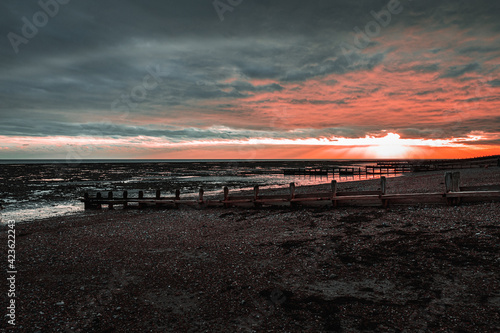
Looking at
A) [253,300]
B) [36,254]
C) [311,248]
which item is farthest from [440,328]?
[36,254]

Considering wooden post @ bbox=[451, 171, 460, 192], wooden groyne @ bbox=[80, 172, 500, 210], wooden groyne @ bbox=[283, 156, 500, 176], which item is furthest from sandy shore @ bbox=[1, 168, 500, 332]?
wooden groyne @ bbox=[283, 156, 500, 176]

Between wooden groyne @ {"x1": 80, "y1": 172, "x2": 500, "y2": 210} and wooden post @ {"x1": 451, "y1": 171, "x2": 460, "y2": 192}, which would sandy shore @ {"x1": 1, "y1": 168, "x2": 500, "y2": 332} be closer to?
wooden groyne @ {"x1": 80, "y1": 172, "x2": 500, "y2": 210}

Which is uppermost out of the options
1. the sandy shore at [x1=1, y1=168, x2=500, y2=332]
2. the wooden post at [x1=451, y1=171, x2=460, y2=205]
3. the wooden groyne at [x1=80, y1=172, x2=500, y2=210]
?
the wooden post at [x1=451, y1=171, x2=460, y2=205]

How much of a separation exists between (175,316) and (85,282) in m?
4.03

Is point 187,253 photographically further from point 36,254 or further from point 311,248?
point 36,254

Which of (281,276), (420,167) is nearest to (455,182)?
(281,276)

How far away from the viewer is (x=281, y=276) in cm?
871

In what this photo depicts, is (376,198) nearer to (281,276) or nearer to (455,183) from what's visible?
(455,183)

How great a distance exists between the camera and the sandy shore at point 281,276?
6.46 meters

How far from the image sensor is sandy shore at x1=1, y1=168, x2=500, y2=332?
6465 millimetres

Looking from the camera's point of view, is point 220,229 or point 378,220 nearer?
point 378,220

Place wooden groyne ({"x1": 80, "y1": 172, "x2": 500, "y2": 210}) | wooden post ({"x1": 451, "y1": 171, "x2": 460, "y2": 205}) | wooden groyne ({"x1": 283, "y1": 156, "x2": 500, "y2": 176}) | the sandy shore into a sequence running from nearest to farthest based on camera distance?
the sandy shore, wooden groyne ({"x1": 80, "y1": 172, "x2": 500, "y2": 210}), wooden post ({"x1": 451, "y1": 171, "x2": 460, "y2": 205}), wooden groyne ({"x1": 283, "y1": 156, "x2": 500, "y2": 176})

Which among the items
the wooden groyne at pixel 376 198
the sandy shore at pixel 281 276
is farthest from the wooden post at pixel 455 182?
the sandy shore at pixel 281 276

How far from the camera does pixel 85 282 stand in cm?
901
